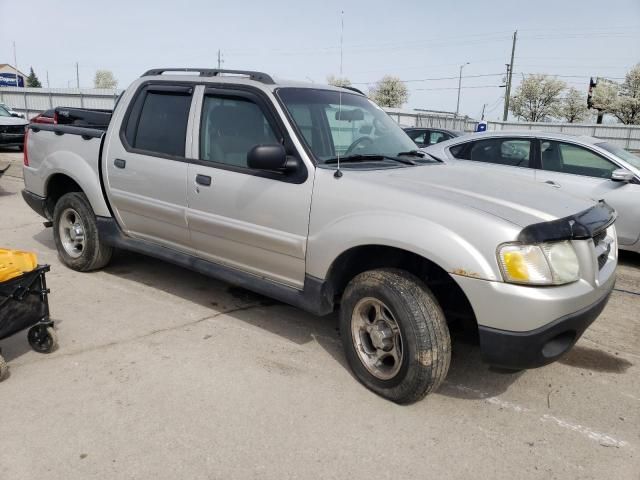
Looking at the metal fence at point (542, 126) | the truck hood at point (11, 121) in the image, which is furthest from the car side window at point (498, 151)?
the metal fence at point (542, 126)

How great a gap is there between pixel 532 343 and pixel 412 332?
62 cm

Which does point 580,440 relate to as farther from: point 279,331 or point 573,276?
point 279,331

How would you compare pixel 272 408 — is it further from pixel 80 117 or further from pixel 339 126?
pixel 80 117

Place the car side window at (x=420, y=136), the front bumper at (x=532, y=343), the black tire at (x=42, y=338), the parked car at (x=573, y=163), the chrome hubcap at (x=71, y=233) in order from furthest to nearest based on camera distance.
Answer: the car side window at (x=420, y=136) < the parked car at (x=573, y=163) < the chrome hubcap at (x=71, y=233) < the black tire at (x=42, y=338) < the front bumper at (x=532, y=343)

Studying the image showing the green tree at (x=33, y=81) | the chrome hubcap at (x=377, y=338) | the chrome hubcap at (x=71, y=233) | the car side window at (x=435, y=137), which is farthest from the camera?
the green tree at (x=33, y=81)

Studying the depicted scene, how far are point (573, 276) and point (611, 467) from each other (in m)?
0.96

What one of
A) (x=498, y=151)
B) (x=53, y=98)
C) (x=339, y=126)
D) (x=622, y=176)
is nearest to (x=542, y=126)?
(x=53, y=98)

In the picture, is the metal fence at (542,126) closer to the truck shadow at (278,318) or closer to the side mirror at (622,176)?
the side mirror at (622,176)

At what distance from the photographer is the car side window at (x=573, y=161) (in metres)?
6.39

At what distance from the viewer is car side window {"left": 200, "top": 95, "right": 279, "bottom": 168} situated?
380 cm

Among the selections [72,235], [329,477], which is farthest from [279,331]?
[72,235]

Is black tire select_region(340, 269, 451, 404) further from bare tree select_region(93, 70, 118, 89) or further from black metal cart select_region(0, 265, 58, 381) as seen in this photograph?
bare tree select_region(93, 70, 118, 89)

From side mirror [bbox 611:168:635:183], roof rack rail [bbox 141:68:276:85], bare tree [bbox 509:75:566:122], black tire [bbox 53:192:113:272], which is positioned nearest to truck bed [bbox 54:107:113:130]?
black tire [bbox 53:192:113:272]

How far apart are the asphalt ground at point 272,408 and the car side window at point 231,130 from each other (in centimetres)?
134
